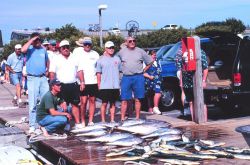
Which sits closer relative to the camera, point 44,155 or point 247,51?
point 44,155

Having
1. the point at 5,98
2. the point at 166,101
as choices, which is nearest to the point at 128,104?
the point at 166,101

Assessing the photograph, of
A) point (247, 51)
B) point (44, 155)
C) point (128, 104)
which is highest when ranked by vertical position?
point (247, 51)

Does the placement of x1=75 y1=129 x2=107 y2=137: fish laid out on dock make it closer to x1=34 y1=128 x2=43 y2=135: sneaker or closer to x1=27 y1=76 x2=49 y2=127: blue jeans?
x1=34 y1=128 x2=43 y2=135: sneaker

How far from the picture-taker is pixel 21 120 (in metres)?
11.4

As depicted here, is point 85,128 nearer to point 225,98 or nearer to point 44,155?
point 44,155

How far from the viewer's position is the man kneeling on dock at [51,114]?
8859 mm

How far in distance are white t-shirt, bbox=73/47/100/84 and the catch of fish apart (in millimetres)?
1217

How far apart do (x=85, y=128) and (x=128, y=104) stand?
80.8 inches

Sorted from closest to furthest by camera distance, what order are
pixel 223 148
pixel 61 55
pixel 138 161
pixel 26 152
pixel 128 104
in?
pixel 138 161 < pixel 223 148 < pixel 26 152 < pixel 61 55 < pixel 128 104

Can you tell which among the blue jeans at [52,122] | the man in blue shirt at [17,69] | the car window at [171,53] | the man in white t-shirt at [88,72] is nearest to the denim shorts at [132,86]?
the man in white t-shirt at [88,72]

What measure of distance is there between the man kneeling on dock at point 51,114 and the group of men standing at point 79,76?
2 cm

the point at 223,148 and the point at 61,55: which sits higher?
the point at 61,55

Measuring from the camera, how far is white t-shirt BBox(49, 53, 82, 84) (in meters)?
9.60

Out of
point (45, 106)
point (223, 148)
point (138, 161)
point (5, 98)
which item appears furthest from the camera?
point (5, 98)
